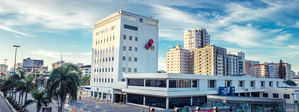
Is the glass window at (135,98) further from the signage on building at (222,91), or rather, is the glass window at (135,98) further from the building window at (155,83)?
the signage on building at (222,91)

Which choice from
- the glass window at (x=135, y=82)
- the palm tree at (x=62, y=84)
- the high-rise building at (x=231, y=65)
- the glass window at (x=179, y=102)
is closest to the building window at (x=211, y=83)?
the glass window at (x=179, y=102)

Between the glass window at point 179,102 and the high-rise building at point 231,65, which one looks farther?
the high-rise building at point 231,65

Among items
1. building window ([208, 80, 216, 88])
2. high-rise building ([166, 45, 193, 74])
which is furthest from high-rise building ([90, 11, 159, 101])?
high-rise building ([166, 45, 193, 74])

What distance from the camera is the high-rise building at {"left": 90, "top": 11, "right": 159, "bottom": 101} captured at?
66.2 meters

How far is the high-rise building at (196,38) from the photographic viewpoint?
540ft

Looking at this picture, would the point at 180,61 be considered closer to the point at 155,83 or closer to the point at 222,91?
the point at 222,91

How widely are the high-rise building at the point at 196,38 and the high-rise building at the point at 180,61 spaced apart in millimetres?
11091

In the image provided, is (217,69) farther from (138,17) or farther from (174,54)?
(138,17)

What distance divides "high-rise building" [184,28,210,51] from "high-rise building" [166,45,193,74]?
1109 centimetres

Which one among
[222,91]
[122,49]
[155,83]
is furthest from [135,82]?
[222,91]

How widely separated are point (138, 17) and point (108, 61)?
18516mm

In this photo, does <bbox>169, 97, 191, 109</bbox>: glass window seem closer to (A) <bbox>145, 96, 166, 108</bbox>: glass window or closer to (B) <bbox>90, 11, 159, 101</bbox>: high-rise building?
(A) <bbox>145, 96, 166, 108</bbox>: glass window

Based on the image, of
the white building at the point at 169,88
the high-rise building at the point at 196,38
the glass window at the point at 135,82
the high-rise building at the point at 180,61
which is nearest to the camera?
the white building at the point at 169,88

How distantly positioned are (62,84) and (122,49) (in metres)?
37.7
